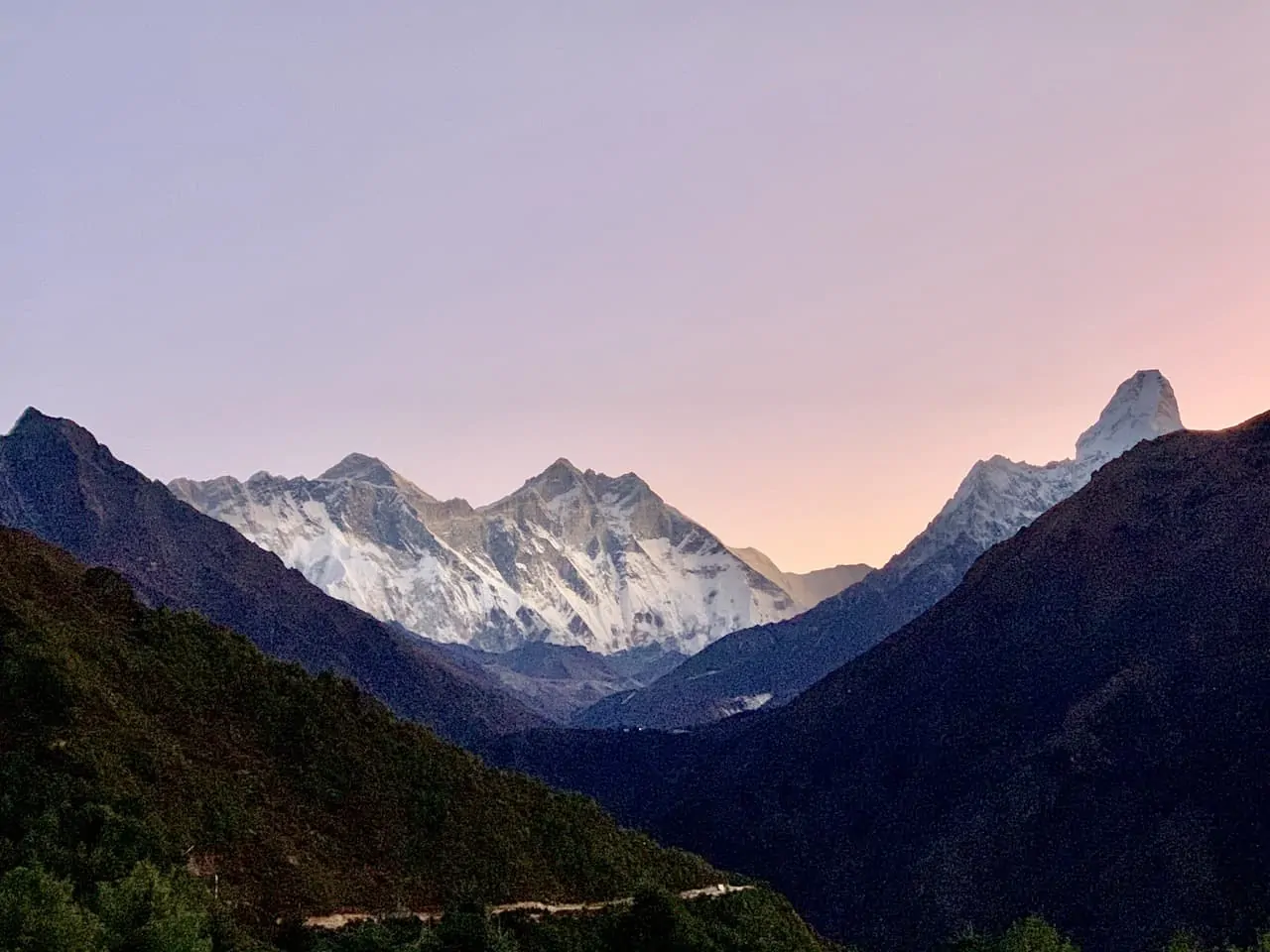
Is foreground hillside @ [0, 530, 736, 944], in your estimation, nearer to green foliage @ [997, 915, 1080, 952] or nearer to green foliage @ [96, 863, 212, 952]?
green foliage @ [96, 863, 212, 952]

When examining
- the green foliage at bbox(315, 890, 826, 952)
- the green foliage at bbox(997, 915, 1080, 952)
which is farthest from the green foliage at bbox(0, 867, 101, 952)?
the green foliage at bbox(997, 915, 1080, 952)

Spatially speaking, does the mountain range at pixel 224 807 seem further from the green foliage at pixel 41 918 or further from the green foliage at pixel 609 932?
the green foliage at pixel 609 932

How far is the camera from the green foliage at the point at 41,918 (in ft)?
199

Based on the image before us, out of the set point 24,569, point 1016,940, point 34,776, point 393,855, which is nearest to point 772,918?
point 1016,940

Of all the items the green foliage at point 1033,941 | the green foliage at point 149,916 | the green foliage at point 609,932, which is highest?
the green foliage at point 149,916

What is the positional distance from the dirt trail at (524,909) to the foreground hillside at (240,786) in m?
1.10

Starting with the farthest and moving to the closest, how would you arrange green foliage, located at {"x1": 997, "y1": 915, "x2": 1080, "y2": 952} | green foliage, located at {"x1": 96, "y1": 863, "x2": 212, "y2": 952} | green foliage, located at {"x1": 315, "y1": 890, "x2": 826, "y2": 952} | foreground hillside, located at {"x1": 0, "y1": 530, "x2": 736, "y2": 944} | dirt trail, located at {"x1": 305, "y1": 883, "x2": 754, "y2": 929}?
green foliage, located at {"x1": 997, "y1": 915, "x2": 1080, "y2": 952}
dirt trail, located at {"x1": 305, "y1": 883, "x2": 754, "y2": 929}
green foliage, located at {"x1": 315, "y1": 890, "x2": 826, "y2": 952}
foreground hillside, located at {"x1": 0, "y1": 530, "x2": 736, "y2": 944}
green foliage, located at {"x1": 96, "y1": 863, "x2": 212, "y2": 952}

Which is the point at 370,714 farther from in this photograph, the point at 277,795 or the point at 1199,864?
the point at 1199,864

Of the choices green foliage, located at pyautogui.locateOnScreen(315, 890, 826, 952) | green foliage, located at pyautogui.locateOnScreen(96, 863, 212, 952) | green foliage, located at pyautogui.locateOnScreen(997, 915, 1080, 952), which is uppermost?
green foliage, located at pyautogui.locateOnScreen(96, 863, 212, 952)

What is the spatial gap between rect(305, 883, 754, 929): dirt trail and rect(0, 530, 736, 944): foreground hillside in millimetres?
1103

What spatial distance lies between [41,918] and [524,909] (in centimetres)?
3954

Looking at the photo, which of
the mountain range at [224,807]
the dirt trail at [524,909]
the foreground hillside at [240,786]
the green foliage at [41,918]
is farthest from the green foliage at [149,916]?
the dirt trail at [524,909]

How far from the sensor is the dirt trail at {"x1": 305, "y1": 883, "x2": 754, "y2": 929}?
3238 inches

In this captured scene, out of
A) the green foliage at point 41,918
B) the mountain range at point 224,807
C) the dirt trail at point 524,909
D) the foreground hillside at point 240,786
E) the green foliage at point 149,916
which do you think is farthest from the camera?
the dirt trail at point 524,909
